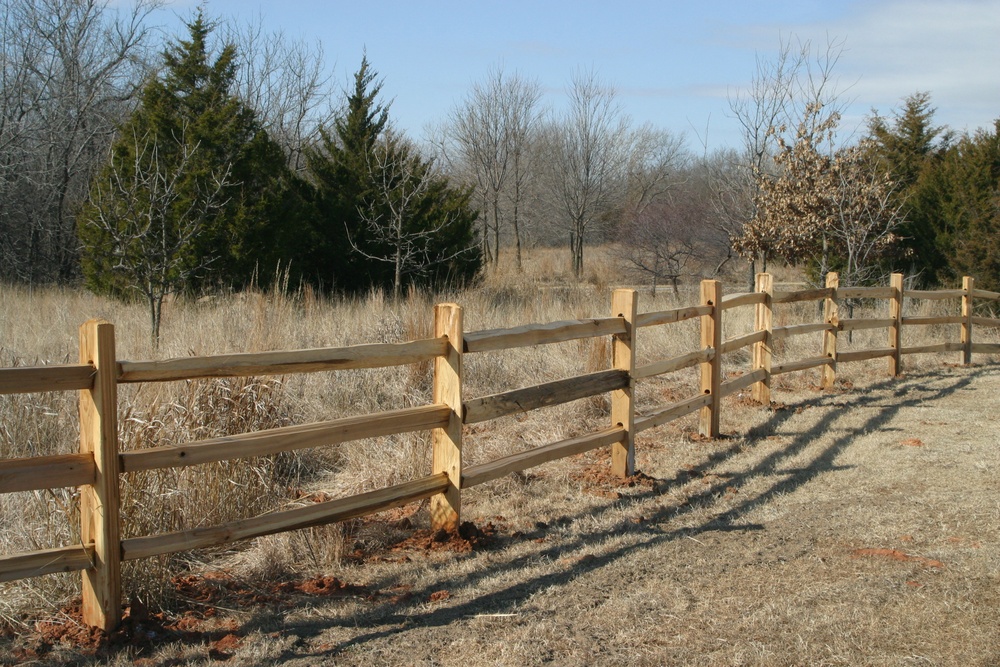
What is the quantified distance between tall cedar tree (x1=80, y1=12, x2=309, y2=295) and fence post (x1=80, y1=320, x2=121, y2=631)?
37.7 feet

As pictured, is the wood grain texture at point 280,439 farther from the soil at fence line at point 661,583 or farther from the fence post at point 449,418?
the soil at fence line at point 661,583

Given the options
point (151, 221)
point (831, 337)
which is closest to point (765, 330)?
point (831, 337)

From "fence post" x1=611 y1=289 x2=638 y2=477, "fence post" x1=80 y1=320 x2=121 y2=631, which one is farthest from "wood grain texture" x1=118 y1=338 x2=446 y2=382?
"fence post" x1=611 y1=289 x2=638 y2=477

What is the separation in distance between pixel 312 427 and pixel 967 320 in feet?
39.8

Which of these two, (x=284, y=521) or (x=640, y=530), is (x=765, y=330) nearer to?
(x=640, y=530)

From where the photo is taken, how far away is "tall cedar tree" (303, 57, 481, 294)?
787 inches

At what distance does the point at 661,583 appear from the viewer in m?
4.77

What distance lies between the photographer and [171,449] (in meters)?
4.04

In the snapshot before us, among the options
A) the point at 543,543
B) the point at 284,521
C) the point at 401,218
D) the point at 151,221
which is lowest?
the point at 543,543

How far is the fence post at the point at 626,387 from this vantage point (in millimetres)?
6750

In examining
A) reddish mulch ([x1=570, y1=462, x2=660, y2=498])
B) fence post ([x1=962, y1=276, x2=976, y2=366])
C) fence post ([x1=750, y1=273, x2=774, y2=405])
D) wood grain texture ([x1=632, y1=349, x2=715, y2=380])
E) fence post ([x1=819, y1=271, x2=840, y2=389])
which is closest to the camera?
reddish mulch ([x1=570, y1=462, x2=660, y2=498])

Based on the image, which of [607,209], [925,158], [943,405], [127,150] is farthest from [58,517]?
[607,209]

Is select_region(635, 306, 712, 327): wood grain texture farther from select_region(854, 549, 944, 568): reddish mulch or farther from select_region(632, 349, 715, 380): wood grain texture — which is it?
select_region(854, 549, 944, 568): reddish mulch

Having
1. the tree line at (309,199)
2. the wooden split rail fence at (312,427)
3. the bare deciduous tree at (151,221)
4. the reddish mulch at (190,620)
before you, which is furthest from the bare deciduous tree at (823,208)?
the reddish mulch at (190,620)
